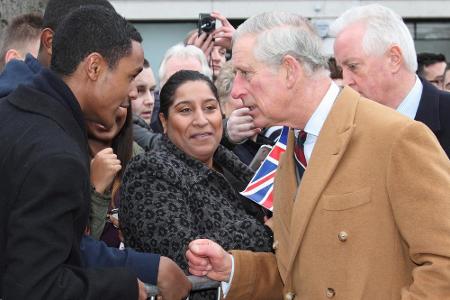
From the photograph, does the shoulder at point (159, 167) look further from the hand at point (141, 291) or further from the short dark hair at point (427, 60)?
the short dark hair at point (427, 60)

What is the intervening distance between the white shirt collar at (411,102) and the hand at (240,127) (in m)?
1.10

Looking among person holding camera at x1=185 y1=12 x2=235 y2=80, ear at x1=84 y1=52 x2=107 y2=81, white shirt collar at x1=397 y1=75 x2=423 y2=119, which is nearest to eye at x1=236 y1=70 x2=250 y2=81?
ear at x1=84 y1=52 x2=107 y2=81

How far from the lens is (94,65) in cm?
288

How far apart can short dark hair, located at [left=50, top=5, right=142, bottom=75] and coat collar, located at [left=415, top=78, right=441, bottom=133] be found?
1722mm

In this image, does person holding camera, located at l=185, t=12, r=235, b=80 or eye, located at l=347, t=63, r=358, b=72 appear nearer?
eye, located at l=347, t=63, r=358, b=72

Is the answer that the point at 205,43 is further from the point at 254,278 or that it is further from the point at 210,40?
the point at 254,278

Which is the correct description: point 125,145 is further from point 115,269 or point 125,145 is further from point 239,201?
point 115,269

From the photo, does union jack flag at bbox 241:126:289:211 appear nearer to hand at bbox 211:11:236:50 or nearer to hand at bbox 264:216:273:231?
hand at bbox 264:216:273:231

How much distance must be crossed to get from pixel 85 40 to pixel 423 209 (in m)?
1.34

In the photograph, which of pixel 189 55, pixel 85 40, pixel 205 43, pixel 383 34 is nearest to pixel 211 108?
pixel 383 34

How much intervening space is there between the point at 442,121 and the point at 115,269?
6.42ft

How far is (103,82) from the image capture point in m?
2.91

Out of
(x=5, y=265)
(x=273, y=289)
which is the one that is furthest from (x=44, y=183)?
(x=273, y=289)

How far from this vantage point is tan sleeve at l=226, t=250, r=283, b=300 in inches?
134
